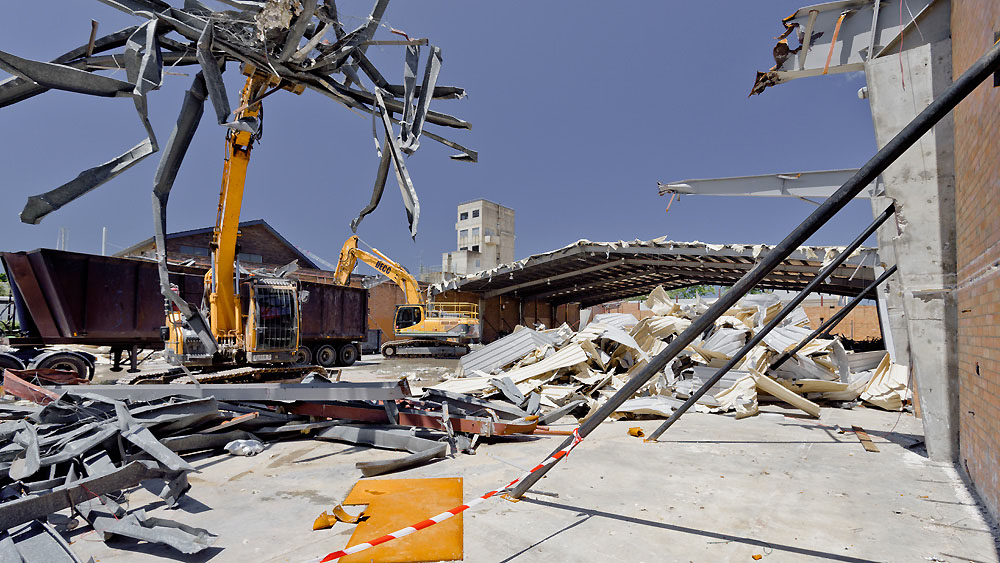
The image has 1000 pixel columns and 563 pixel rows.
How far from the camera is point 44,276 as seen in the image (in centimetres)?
1152

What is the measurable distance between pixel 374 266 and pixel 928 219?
20100mm

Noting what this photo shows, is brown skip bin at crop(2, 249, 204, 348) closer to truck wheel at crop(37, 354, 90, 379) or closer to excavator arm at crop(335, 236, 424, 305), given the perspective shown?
truck wheel at crop(37, 354, 90, 379)

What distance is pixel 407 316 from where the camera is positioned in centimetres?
2256

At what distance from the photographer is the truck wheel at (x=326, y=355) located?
18.4m

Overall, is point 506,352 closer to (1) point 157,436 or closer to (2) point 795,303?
(2) point 795,303

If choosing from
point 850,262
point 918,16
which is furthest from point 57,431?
point 850,262

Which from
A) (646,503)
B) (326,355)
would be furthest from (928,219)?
(326,355)

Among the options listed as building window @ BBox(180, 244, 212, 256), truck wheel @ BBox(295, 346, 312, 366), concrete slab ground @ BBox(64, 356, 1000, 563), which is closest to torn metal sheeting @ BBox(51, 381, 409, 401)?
concrete slab ground @ BBox(64, 356, 1000, 563)

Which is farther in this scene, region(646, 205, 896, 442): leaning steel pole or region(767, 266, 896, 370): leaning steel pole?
region(767, 266, 896, 370): leaning steel pole

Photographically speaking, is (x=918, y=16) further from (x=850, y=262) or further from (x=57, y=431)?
(x=850, y=262)

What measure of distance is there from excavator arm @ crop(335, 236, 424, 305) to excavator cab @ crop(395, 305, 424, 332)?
0.30 m

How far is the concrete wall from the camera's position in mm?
5363

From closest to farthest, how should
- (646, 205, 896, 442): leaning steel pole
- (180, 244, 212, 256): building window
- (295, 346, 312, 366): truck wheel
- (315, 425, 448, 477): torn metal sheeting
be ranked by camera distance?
(315, 425, 448, 477): torn metal sheeting
(646, 205, 896, 442): leaning steel pole
(295, 346, 312, 366): truck wheel
(180, 244, 212, 256): building window

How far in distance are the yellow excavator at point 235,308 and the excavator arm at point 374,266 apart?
952 cm
